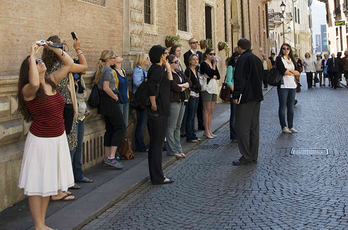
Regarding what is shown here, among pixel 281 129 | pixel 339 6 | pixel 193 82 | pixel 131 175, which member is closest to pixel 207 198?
pixel 131 175

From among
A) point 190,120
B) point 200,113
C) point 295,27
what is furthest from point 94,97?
point 295,27

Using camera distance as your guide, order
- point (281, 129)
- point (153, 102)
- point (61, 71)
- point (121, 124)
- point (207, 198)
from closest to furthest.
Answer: point (61, 71), point (207, 198), point (153, 102), point (121, 124), point (281, 129)

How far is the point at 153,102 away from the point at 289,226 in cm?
281

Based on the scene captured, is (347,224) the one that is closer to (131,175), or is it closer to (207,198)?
(207,198)

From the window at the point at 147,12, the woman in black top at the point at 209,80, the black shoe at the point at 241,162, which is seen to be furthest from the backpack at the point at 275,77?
the window at the point at 147,12

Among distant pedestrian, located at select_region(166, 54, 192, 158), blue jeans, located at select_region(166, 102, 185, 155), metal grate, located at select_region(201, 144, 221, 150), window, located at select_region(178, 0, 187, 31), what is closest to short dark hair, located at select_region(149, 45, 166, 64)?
distant pedestrian, located at select_region(166, 54, 192, 158)

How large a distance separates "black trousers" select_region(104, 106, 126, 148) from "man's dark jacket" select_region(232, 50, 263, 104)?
6.09ft

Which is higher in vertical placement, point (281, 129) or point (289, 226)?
point (281, 129)

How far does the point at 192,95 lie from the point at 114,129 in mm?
2738

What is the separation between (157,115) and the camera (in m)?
6.75

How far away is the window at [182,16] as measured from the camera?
53.5 feet

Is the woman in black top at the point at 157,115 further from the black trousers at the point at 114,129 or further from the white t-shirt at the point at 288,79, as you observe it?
the white t-shirt at the point at 288,79

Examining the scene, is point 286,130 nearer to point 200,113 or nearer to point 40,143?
point 200,113

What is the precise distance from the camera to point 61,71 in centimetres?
496
